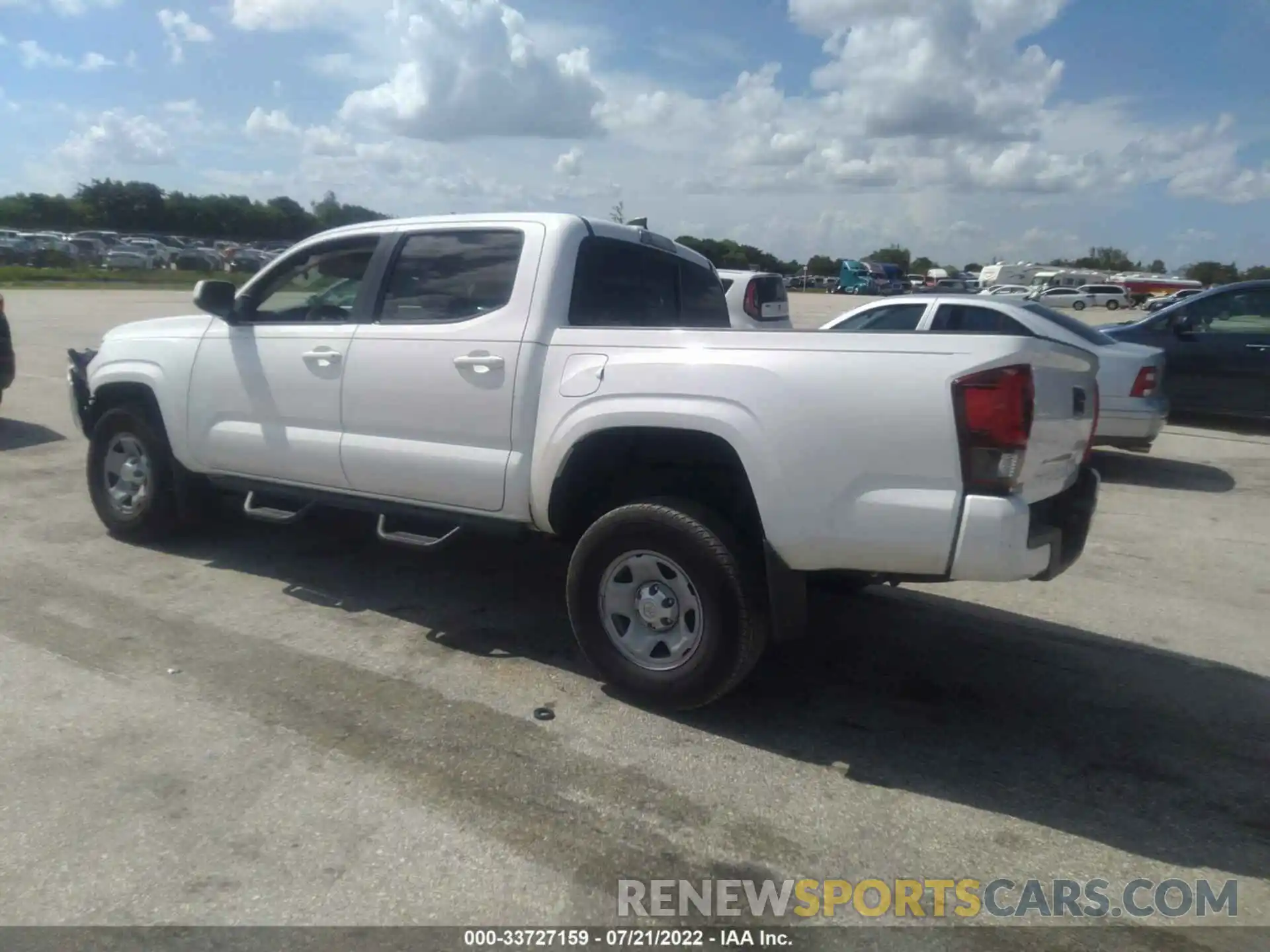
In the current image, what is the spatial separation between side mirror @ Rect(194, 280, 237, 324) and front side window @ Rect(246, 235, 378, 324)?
0.11 meters

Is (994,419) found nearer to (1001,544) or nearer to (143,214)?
(1001,544)

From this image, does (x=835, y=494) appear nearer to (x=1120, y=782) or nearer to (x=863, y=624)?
(x=1120, y=782)

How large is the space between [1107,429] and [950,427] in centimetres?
648

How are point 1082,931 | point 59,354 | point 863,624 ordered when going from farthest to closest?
1. point 59,354
2. point 863,624
3. point 1082,931

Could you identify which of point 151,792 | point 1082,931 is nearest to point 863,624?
point 1082,931

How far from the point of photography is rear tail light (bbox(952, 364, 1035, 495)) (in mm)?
3486

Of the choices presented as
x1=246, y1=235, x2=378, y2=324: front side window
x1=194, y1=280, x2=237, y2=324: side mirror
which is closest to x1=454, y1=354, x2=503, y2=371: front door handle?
x1=246, y1=235, x2=378, y2=324: front side window

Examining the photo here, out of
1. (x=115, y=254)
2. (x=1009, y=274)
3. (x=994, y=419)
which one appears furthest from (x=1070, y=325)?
(x=1009, y=274)

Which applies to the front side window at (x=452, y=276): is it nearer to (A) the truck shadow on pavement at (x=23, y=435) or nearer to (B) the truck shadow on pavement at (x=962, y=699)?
(B) the truck shadow on pavement at (x=962, y=699)

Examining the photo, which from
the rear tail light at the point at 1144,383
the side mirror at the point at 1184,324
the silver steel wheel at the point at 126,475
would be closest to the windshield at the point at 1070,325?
the rear tail light at the point at 1144,383

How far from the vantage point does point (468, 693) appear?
14.5 ft

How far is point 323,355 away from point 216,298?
2.86ft

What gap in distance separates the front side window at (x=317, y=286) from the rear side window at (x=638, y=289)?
124cm

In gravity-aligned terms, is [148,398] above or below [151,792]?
above
